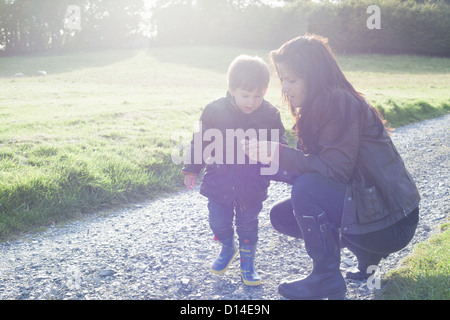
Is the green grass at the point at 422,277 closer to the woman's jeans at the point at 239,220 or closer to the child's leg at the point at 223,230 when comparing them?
the woman's jeans at the point at 239,220

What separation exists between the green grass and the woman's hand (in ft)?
3.81

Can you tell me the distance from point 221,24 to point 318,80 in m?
43.8

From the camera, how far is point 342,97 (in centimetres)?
266

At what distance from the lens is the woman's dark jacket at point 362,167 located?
2604 millimetres

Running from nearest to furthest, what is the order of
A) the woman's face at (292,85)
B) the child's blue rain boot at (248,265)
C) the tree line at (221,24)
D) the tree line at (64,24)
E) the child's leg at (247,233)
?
the woman's face at (292,85) < the child's blue rain boot at (248,265) < the child's leg at (247,233) < the tree line at (221,24) < the tree line at (64,24)

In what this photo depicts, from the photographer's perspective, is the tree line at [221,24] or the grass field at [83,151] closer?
the grass field at [83,151]

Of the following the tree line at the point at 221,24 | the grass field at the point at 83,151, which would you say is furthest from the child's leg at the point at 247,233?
the tree line at the point at 221,24

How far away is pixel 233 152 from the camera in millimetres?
3174

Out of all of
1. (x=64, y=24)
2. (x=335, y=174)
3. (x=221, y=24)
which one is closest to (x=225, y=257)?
(x=335, y=174)

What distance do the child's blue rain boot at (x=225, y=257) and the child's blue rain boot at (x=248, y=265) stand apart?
128mm

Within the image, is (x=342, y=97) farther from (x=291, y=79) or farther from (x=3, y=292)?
(x=3, y=292)

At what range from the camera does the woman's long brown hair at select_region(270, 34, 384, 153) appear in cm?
268

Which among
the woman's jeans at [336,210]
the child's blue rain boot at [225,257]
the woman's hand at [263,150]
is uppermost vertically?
A: the woman's hand at [263,150]
